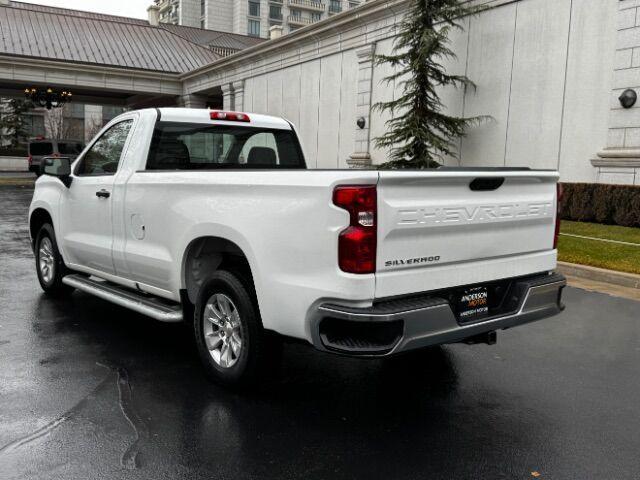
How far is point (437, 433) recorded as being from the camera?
3809mm

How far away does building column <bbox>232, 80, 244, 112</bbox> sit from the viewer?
2900 cm

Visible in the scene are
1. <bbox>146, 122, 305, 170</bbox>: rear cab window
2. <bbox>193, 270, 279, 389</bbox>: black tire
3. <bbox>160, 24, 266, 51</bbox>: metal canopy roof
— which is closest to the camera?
<bbox>193, 270, 279, 389</bbox>: black tire

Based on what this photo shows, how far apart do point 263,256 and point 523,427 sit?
1.93 m

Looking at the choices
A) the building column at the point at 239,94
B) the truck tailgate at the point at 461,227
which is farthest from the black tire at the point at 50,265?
the building column at the point at 239,94

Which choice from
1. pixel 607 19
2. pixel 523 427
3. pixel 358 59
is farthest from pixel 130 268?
pixel 358 59

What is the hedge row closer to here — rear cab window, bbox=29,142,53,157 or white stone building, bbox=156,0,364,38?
rear cab window, bbox=29,142,53,157

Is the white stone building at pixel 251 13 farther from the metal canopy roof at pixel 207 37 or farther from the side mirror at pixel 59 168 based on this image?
the side mirror at pixel 59 168

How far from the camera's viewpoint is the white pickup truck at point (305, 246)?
356cm

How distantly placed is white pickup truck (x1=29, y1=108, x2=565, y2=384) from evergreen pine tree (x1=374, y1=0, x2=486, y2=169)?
35.7ft

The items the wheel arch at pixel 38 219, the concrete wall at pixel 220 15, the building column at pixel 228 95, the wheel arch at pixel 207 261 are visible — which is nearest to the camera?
the wheel arch at pixel 207 261

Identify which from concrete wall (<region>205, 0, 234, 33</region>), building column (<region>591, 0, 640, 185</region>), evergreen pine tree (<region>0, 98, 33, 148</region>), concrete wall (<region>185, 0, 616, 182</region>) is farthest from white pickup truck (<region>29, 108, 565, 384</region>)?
concrete wall (<region>205, 0, 234, 33</region>)

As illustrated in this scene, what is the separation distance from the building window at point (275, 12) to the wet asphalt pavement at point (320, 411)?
97.6 meters

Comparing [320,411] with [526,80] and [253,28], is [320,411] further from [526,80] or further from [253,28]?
[253,28]

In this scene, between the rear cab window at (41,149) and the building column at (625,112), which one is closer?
the building column at (625,112)
